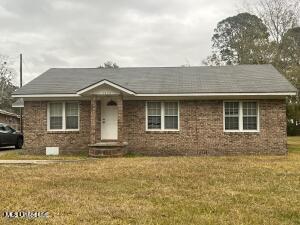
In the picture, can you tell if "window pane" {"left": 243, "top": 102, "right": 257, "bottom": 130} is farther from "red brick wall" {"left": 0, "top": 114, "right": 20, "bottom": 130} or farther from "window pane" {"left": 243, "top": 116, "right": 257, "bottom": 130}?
"red brick wall" {"left": 0, "top": 114, "right": 20, "bottom": 130}

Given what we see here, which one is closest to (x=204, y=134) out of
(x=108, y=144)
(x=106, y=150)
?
(x=108, y=144)

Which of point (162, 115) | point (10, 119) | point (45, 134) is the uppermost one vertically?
point (10, 119)

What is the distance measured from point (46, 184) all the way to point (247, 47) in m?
34.0

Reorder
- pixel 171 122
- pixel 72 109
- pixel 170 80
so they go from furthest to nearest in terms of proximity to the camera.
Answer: pixel 170 80 < pixel 72 109 < pixel 171 122

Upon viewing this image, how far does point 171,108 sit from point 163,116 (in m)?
0.55

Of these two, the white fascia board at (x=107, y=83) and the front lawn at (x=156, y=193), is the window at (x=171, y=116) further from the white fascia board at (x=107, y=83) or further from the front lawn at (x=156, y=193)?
the front lawn at (x=156, y=193)

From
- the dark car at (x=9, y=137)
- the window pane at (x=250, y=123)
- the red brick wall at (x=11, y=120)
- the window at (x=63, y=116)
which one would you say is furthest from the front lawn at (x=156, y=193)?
the red brick wall at (x=11, y=120)

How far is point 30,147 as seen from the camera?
20.6 m

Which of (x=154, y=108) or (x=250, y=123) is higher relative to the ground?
(x=154, y=108)

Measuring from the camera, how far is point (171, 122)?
19891 mm

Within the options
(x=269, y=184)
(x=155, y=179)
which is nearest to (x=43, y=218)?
(x=155, y=179)

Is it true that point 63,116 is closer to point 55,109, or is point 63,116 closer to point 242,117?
point 55,109

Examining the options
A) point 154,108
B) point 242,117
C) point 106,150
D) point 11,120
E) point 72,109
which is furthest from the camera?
point 11,120

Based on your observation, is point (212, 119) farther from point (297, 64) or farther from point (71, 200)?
point (297, 64)
